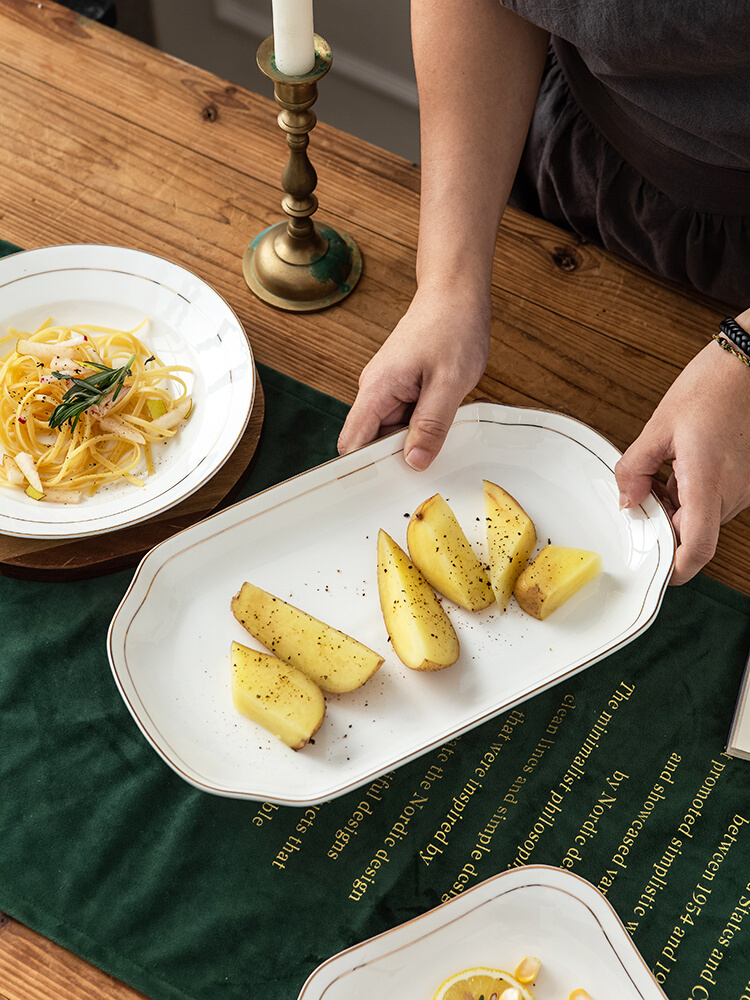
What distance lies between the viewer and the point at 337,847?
0.94 m

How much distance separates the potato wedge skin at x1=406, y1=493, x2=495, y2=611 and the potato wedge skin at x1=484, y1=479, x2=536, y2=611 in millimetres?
15

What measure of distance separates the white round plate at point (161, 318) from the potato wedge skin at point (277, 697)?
0.88ft

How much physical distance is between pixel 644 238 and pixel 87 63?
103 cm

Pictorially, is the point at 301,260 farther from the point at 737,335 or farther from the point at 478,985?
the point at 478,985

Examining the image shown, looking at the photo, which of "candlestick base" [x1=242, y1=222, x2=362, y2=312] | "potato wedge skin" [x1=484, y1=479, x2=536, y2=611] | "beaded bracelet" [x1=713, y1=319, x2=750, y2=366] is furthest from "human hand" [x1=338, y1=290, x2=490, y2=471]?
"beaded bracelet" [x1=713, y1=319, x2=750, y2=366]

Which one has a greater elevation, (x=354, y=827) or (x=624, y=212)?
(x=624, y=212)

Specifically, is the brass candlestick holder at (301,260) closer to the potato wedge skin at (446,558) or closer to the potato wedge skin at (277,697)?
the potato wedge skin at (446,558)

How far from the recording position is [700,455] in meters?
1.00

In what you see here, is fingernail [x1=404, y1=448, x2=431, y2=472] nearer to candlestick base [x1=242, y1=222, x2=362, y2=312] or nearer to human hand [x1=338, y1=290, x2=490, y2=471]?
human hand [x1=338, y1=290, x2=490, y2=471]

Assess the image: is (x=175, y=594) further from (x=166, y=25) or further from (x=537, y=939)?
(x=166, y=25)

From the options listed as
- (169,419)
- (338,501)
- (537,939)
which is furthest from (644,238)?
(537,939)

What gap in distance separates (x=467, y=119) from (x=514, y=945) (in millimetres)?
1043

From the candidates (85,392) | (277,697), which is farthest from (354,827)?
(85,392)

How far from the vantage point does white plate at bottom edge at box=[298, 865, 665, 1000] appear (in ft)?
2.64
